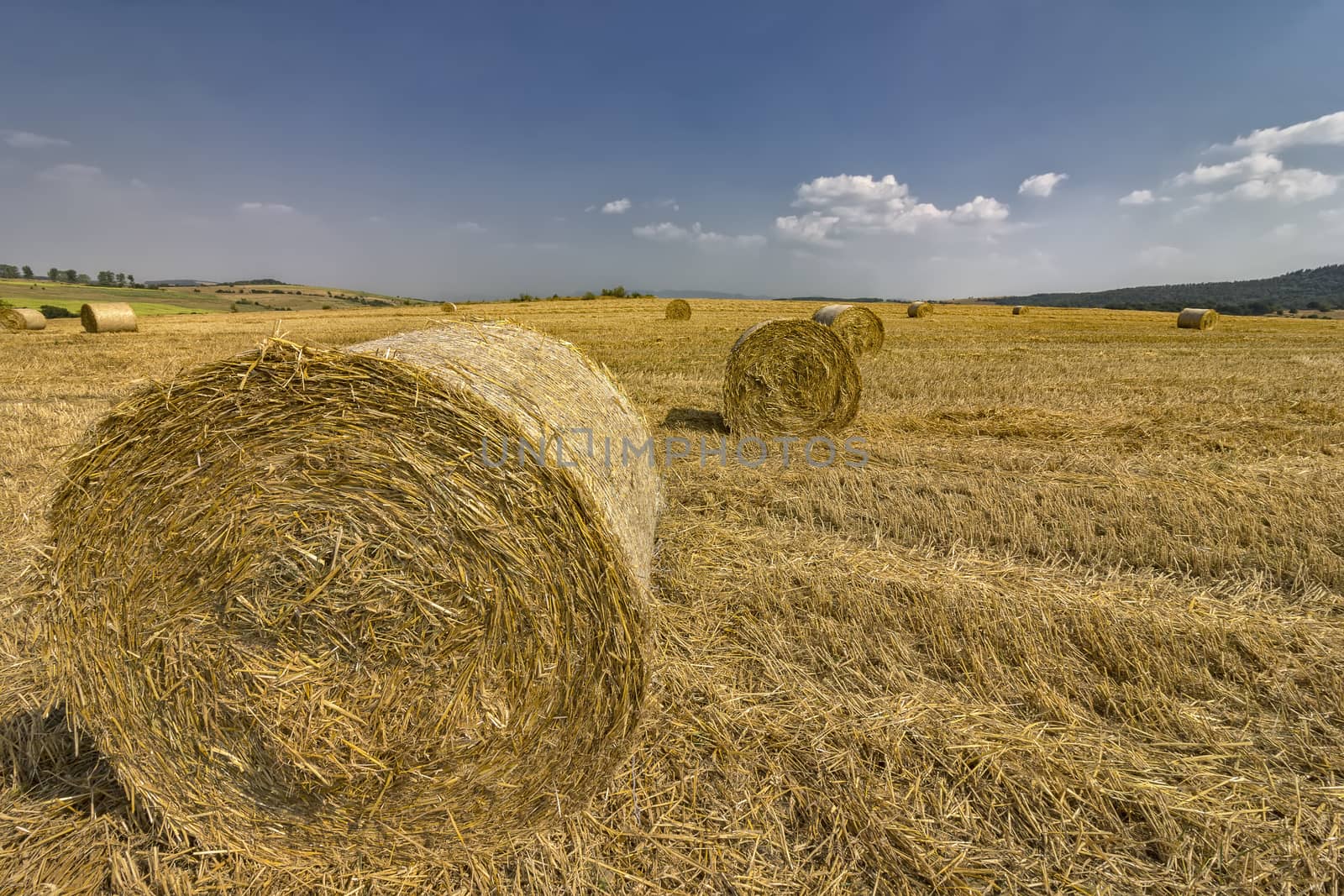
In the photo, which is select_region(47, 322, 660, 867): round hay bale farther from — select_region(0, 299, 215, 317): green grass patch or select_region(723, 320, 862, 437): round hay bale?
select_region(0, 299, 215, 317): green grass patch

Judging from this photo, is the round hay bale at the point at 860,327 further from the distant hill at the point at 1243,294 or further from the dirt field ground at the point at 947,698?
the distant hill at the point at 1243,294

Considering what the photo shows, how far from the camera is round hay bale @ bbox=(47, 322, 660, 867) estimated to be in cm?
221

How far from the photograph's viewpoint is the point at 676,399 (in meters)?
9.02

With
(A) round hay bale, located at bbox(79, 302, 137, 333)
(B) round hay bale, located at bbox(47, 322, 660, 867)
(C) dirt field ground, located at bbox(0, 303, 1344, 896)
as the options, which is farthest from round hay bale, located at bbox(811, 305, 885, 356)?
(A) round hay bale, located at bbox(79, 302, 137, 333)

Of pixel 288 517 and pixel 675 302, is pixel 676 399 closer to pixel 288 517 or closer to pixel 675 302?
pixel 288 517

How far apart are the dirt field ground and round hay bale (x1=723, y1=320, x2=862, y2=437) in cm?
154

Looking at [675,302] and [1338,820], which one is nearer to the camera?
[1338,820]

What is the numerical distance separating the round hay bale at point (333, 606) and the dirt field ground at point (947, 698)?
0.23 meters

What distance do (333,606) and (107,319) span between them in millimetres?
24908

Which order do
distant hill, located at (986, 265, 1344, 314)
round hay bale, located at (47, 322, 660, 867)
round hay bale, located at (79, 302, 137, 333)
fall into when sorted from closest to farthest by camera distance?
round hay bale, located at (47, 322, 660, 867), round hay bale, located at (79, 302, 137, 333), distant hill, located at (986, 265, 1344, 314)

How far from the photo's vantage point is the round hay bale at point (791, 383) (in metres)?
7.46

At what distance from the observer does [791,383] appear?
Result: 757 centimetres

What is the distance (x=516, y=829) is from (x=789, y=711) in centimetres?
125

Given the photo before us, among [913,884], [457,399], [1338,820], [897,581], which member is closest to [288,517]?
[457,399]
